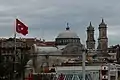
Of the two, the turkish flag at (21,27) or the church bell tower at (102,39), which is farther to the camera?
the church bell tower at (102,39)

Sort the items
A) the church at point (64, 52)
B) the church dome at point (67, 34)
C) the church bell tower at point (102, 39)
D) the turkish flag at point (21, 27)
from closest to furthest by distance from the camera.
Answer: the turkish flag at point (21, 27), the church at point (64, 52), the church dome at point (67, 34), the church bell tower at point (102, 39)

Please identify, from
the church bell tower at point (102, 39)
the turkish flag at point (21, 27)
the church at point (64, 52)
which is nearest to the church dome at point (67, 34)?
the church at point (64, 52)

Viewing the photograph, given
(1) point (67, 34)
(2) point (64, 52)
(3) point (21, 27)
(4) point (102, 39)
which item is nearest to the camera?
(3) point (21, 27)

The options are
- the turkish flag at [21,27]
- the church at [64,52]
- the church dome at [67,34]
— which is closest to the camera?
the turkish flag at [21,27]

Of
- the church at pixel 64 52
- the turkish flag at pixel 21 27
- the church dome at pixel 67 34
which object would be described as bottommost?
the church at pixel 64 52

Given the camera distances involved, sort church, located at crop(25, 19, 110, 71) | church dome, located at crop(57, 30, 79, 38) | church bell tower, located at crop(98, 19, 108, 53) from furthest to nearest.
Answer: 1. church bell tower, located at crop(98, 19, 108, 53)
2. church dome, located at crop(57, 30, 79, 38)
3. church, located at crop(25, 19, 110, 71)

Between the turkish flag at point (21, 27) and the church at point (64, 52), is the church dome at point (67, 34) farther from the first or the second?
the turkish flag at point (21, 27)

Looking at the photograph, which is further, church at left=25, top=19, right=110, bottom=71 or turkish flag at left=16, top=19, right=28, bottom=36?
church at left=25, top=19, right=110, bottom=71

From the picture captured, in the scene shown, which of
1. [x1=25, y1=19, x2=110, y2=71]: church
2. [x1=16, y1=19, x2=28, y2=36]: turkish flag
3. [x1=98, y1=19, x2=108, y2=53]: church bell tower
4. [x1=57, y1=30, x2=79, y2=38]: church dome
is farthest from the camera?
[x1=98, y1=19, x2=108, y2=53]: church bell tower

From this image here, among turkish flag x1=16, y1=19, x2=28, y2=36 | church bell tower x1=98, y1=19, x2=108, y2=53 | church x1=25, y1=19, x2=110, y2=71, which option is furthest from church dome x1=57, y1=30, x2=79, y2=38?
turkish flag x1=16, y1=19, x2=28, y2=36

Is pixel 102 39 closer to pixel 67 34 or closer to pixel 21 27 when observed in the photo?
pixel 67 34

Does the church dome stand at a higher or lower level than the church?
higher

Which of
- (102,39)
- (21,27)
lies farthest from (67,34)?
(21,27)

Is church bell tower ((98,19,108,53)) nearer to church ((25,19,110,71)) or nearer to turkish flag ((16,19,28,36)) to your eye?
Result: church ((25,19,110,71))
